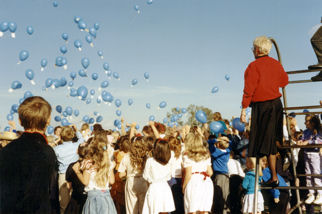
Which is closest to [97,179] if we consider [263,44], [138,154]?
[138,154]

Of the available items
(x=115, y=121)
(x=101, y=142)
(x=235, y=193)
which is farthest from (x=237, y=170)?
(x=115, y=121)

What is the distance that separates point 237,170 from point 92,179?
3583 mm

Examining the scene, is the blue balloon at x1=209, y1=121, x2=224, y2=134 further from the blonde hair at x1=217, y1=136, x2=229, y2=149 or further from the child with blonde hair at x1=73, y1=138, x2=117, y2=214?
the child with blonde hair at x1=73, y1=138, x2=117, y2=214

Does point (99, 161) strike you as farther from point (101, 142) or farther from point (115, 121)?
point (115, 121)

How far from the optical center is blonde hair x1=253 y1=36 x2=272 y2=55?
12.8 ft

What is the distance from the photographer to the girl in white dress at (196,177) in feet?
21.3

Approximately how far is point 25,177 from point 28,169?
59mm

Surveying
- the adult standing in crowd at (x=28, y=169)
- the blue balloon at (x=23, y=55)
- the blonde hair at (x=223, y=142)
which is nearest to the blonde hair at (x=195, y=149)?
the blonde hair at (x=223, y=142)

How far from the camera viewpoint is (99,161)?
18.8 ft

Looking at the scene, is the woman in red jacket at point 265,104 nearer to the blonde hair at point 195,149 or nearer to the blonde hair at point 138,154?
the blonde hair at point 195,149

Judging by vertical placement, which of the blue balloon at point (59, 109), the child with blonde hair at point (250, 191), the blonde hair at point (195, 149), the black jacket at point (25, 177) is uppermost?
the blue balloon at point (59, 109)

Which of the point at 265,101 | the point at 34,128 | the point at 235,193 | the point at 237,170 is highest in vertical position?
the point at 265,101

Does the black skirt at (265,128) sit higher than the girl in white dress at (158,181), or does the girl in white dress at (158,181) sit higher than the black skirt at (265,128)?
the black skirt at (265,128)

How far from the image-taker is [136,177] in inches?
268
